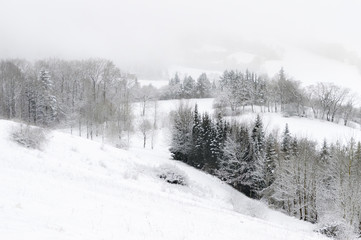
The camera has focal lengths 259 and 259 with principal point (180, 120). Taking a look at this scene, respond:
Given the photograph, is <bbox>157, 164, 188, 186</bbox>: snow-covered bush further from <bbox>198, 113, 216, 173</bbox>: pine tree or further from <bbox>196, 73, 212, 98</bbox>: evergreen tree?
<bbox>196, 73, 212, 98</bbox>: evergreen tree

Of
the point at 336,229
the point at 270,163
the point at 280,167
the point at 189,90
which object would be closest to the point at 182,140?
the point at 270,163

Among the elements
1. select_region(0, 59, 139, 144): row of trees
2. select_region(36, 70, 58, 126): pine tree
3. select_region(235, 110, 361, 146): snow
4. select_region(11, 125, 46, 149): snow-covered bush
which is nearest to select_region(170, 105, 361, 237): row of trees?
select_region(235, 110, 361, 146): snow

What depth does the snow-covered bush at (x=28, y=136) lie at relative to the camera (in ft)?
67.0

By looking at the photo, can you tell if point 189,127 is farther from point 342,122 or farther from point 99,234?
point 342,122

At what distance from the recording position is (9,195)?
7.82m

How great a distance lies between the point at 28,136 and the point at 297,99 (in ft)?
264

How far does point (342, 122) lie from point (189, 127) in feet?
186

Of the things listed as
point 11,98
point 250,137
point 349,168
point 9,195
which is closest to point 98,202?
point 9,195

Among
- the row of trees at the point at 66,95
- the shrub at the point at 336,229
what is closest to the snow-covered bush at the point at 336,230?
the shrub at the point at 336,229

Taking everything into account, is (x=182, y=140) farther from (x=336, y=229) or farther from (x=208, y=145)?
(x=336, y=229)

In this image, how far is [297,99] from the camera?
8344 cm

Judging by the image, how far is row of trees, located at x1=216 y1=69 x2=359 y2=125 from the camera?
269ft

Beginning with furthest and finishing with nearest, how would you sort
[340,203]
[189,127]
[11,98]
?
[11,98]
[189,127]
[340,203]

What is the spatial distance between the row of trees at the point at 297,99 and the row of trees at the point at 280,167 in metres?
33.7
